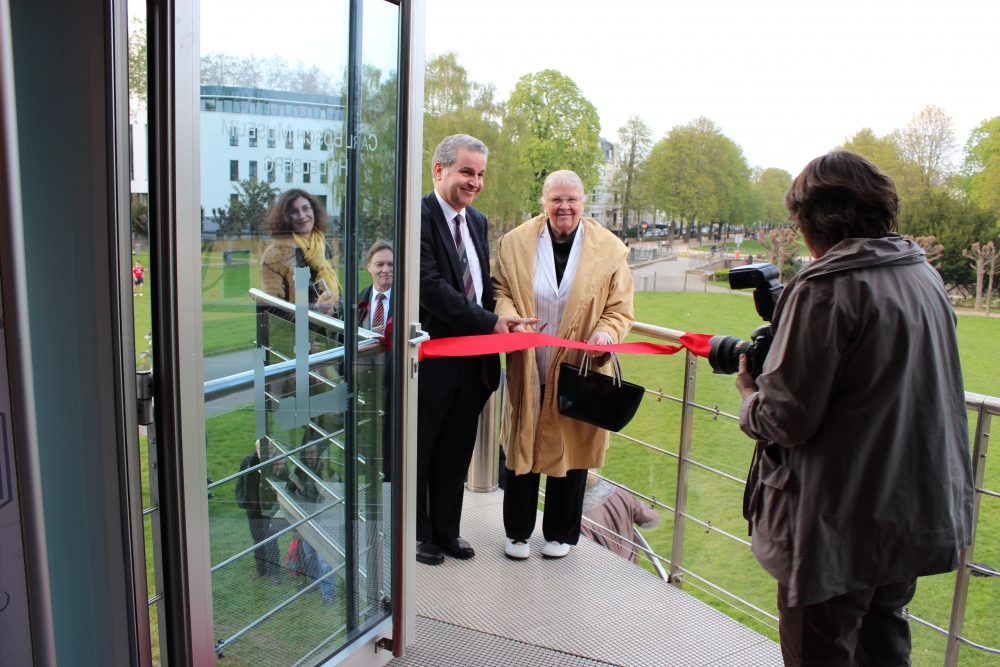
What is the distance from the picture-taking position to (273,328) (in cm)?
143

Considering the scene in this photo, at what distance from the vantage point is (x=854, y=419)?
1261 mm

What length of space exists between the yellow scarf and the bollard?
168 cm

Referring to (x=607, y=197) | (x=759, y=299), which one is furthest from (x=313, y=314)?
(x=607, y=197)

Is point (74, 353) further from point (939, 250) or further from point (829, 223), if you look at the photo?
point (939, 250)

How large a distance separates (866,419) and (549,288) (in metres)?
1.27

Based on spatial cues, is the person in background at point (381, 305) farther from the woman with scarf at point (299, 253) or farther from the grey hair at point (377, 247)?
the woman with scarf at point (299, 253)

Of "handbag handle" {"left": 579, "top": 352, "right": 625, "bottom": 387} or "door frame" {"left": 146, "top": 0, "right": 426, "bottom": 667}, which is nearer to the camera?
"door frame" {"left": 146, "top": 0, "right": 426, "bottom": 667}

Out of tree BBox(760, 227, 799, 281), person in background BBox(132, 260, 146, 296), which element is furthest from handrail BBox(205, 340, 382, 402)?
tree BBox(760, 227, 799, 281)

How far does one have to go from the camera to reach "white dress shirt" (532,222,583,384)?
93.4 inches

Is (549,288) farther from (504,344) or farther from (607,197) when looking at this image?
(607,197)

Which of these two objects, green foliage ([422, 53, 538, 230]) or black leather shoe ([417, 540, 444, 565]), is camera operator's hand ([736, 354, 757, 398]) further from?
green foliage ([422, 53, 538, 230])

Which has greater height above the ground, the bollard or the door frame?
the door frame

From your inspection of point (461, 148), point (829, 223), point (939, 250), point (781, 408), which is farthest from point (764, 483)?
point (939, 250)

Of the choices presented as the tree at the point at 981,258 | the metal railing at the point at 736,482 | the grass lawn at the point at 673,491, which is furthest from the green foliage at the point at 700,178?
the metal railing at the point at 736,482
